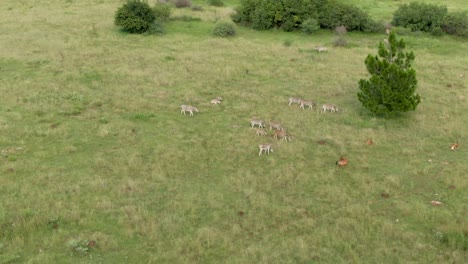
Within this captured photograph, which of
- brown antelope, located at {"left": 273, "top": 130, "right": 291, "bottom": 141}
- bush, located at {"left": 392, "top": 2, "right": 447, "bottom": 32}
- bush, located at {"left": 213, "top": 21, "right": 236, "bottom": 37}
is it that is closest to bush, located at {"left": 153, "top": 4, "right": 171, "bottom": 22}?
bush, located at {"left": 213, "top": 21, "right": 236, "bottom": 37}

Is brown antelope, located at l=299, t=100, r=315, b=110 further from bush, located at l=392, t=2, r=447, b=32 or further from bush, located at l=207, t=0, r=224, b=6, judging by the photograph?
bush, located at l=207, t=0, r=224, b=6

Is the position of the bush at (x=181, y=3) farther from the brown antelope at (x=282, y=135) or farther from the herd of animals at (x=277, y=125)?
the brown antelope at (x=282, y=135)

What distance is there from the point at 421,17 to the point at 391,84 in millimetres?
18726

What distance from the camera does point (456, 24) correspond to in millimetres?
33469

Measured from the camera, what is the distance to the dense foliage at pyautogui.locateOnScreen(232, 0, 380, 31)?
1377 inches

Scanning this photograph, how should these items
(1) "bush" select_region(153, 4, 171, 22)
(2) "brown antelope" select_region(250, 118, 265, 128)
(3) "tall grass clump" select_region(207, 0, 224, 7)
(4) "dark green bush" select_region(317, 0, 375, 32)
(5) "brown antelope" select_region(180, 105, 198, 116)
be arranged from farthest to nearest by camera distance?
1. (3) "tall grass clump" select_region(207, 0, 224, 7)
2. (1) "bush" select_region(153, 4, 171, 22)
3. (4) "dark green bush" select_region(317, 0, 375, 32)
4. (5) "brown antelope" select_region(180, 105, 198, 116)
5. (2) "brown antelope" select_region(250, 118, 265, 128)

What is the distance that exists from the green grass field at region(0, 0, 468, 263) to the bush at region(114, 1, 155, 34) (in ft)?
14.2

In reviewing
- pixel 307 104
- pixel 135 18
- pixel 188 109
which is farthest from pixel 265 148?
pixel 135 18

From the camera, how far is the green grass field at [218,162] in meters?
12.1

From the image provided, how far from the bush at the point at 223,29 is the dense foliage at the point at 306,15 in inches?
128

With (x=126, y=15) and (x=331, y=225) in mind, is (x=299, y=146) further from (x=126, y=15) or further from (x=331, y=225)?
(x=126, y=15)

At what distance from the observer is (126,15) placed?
111ft

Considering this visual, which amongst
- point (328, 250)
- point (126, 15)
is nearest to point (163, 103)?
point (328, 250)

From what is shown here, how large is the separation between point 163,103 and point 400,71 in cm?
1068
